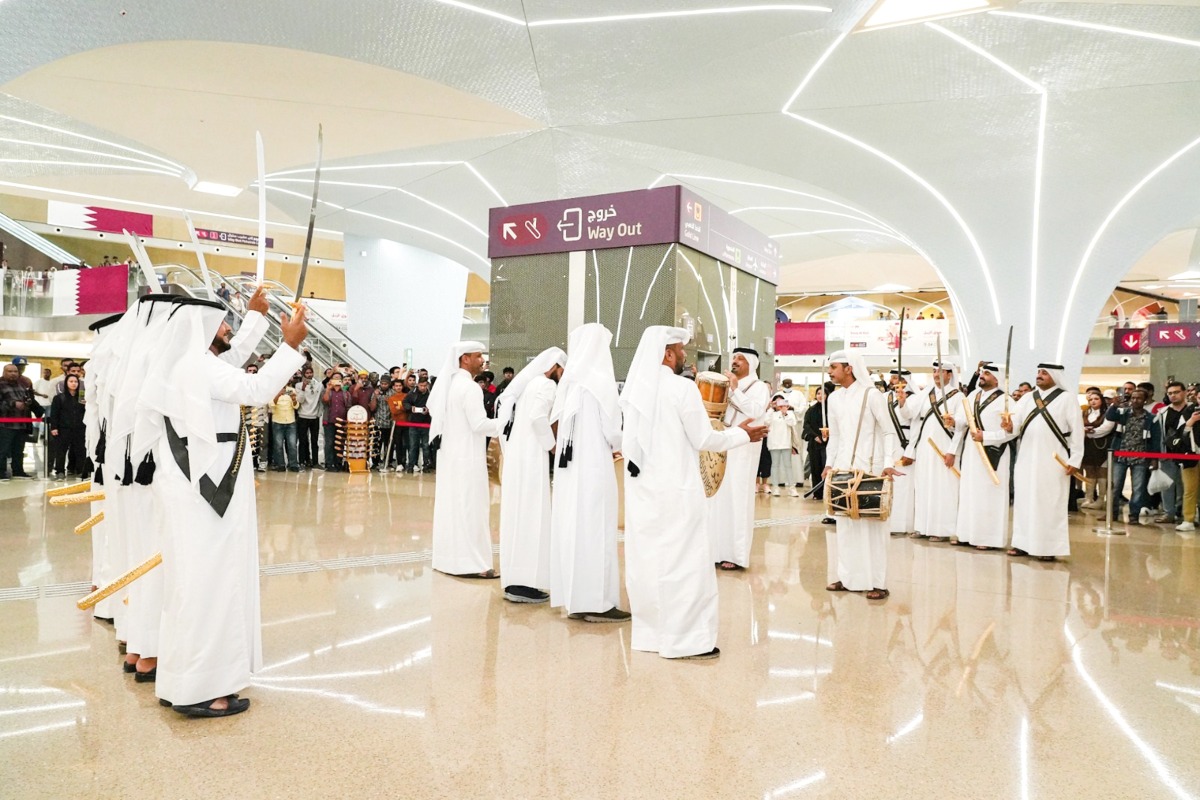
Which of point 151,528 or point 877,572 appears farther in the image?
point 877,572

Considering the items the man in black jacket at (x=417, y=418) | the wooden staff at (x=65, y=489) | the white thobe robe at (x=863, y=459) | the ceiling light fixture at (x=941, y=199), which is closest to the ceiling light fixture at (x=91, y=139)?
the man in black jacket at (x=417, y=418)

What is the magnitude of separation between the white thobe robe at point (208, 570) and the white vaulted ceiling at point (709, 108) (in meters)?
6.25

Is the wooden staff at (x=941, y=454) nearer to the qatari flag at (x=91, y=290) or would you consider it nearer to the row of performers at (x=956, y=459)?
the row of performers at (x=956, y=459)

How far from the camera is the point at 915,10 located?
25.7ft

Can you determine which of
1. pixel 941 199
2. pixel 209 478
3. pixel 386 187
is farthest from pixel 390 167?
pixel 209 478

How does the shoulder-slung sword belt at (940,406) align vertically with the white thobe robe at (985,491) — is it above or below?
above

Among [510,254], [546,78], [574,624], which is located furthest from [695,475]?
[546,78]

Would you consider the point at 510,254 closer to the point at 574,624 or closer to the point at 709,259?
the point at 709,259

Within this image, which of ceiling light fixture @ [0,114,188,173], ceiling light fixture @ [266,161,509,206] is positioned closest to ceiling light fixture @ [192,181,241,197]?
ceiling light fixture @ [0,114,188,173]

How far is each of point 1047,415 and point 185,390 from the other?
22.7 feet

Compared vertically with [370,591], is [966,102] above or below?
above

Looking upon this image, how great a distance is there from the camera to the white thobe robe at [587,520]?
4.97 m

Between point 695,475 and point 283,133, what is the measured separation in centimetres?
1112

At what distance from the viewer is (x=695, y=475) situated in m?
4.40
